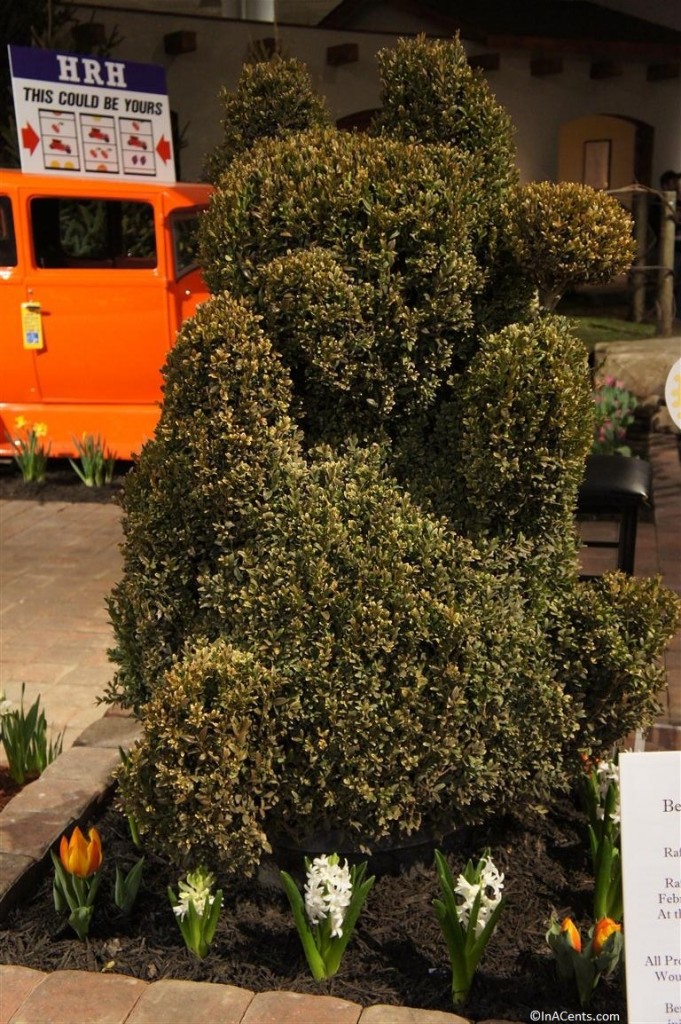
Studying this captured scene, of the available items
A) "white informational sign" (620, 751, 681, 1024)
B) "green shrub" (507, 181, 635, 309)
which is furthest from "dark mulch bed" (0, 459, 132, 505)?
"white informational sign" (620, 751, 681, 1024)

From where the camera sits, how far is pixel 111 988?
2.61 m

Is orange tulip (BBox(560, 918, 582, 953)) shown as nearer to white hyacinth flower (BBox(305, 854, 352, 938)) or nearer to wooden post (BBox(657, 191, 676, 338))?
white hyacinth flower (BBox(305, 854, 352, 938))

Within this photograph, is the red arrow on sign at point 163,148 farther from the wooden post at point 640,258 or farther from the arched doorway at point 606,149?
the arched doorway at point 606,149

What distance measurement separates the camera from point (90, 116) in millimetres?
7578

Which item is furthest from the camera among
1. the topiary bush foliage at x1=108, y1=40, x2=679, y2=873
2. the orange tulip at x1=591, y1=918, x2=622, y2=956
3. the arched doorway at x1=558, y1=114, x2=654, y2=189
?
the arched doorway at x1=558, y1=114, x2=654, y2=189

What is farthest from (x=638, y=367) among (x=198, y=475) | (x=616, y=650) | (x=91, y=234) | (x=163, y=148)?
(x=198, y=475)

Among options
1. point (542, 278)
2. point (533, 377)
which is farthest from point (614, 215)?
point (533, 377)

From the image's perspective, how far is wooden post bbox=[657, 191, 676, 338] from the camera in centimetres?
825

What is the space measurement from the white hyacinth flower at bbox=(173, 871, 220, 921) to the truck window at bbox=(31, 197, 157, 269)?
5812 millimetres

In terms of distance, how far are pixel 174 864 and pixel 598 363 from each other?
20.3 ft

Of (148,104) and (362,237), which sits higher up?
(148,104)

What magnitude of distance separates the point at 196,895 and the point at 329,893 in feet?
1.05

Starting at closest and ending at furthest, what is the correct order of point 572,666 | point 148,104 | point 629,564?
point 572,666, point 629,564, point 148,104

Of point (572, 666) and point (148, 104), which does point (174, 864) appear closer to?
point (572, 666)
